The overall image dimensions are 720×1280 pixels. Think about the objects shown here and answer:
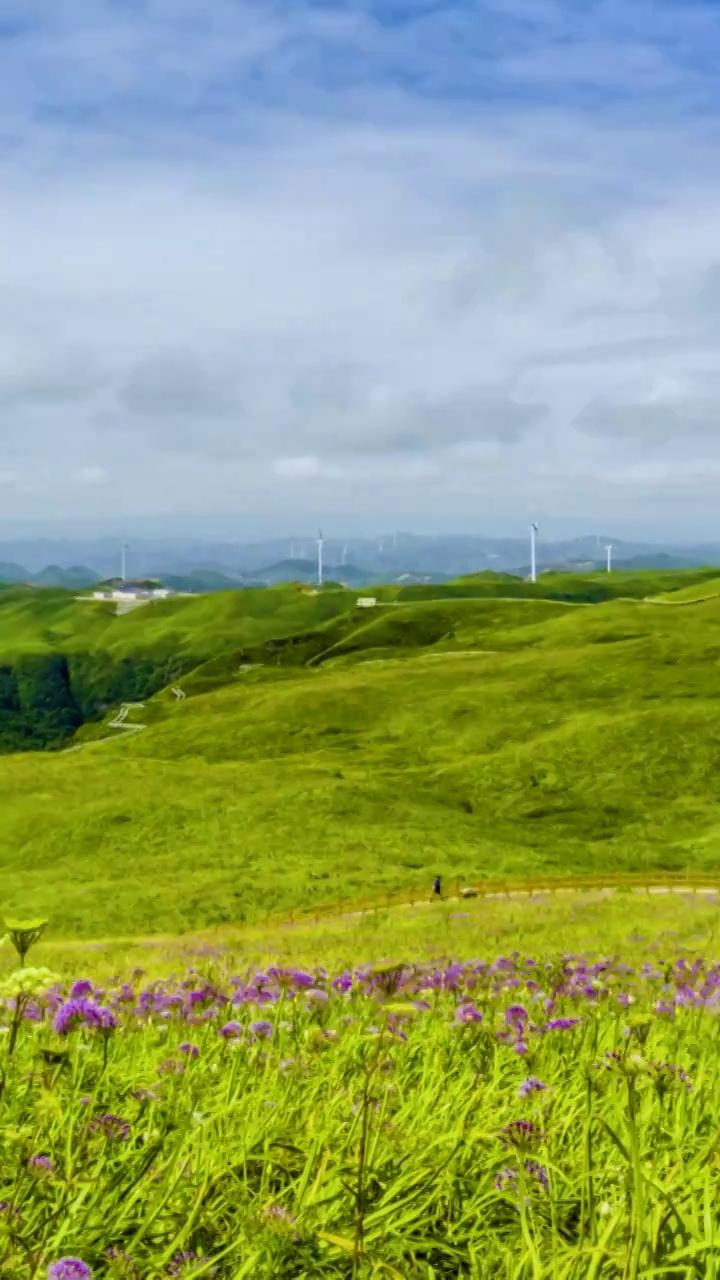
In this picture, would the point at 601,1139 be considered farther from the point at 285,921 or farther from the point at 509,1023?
the point at 285,921

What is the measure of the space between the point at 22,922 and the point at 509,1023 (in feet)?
16.9

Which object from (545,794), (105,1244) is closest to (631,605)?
(545,794)

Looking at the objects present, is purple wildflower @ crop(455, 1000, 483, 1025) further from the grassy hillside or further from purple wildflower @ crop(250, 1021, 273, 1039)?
the grassy hillside

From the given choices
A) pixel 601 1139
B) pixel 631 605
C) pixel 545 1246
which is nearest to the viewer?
pixel 545 1246

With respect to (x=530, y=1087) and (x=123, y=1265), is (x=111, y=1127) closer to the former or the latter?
(x=123, y=1265)

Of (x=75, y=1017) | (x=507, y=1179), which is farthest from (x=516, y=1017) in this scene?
(x=75, y=1017)

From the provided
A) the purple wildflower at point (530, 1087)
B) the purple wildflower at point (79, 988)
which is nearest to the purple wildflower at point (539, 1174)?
the purple wildflower at point (530, 1087)

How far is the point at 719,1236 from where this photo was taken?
349 cm

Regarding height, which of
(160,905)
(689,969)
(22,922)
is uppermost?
(22,922)

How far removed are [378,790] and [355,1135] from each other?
219 feet

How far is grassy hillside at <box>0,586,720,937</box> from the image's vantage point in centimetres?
5312

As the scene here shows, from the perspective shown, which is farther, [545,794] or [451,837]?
[545,794]

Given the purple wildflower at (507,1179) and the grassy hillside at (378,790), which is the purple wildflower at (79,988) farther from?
the grassy hillside at (378,790)

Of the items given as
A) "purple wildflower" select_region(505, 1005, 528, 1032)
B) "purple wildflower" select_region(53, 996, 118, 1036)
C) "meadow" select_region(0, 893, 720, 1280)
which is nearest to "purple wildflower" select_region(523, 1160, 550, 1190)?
"meadow" select_region(0, 893, 720, 1280)
